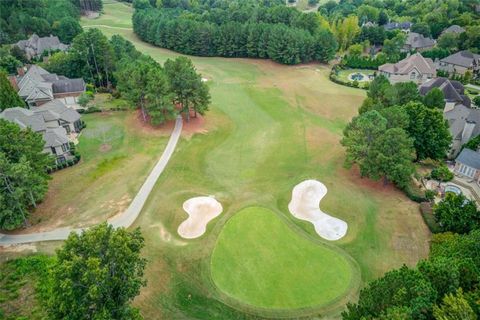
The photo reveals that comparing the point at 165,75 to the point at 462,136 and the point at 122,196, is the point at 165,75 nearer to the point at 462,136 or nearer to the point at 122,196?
the point at 122,196

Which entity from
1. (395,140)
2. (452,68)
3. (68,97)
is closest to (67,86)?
(68,97)

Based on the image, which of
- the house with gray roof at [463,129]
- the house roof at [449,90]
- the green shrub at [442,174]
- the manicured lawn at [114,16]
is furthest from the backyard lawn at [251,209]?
the manicured lawn at [114,16]

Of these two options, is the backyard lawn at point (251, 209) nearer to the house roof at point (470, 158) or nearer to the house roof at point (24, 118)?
the house roof at point (24, 118)

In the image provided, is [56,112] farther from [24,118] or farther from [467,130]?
[467,130]

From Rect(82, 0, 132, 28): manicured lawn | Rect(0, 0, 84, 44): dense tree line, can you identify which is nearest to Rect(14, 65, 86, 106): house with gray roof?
Rect(0, 0, 84, 44): dense tree line

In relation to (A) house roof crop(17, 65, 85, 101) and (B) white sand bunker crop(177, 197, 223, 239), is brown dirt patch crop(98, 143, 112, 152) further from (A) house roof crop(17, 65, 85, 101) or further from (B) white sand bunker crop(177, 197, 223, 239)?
(A) house roof crop(17, 65, 85, 101)

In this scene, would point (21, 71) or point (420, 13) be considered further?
point (420, 13)

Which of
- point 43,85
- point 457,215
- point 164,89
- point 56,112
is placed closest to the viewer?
point 457,215
